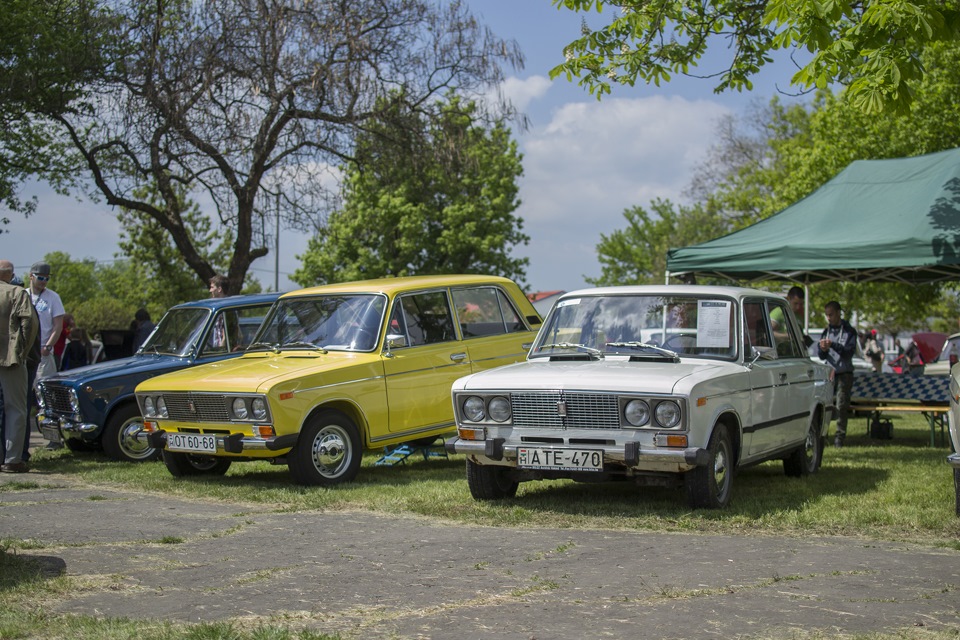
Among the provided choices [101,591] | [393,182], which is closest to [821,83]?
[101,591]

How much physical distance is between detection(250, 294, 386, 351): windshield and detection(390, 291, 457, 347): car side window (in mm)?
211

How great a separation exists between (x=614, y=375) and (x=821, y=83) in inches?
136

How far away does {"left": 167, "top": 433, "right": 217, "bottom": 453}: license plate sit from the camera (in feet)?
32.1

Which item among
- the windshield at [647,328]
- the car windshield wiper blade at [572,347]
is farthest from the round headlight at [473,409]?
the car windshield wiper blade at [572,347]

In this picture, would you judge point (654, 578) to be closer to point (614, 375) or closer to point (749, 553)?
point (749, 553)

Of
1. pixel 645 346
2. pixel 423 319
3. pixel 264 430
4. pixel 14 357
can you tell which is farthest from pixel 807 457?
pixel 14 357

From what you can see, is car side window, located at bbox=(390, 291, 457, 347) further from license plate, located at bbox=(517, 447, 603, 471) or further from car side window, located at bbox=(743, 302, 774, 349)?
car side window, located at bbox=(743, 302, 774, 349)

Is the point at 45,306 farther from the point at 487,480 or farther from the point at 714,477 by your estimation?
the point at 714,477

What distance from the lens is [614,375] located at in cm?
788

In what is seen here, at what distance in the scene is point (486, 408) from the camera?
8266mm

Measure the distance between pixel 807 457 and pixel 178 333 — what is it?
7204 mm

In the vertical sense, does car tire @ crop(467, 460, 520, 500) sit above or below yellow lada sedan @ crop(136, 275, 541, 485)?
below

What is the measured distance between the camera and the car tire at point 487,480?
28.0 feet

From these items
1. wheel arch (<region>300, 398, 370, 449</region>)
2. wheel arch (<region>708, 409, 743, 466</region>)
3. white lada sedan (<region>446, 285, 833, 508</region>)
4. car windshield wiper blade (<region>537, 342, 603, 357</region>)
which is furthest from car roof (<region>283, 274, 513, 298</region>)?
wheel arch (<region>708, 409, 743, 466</region>)
